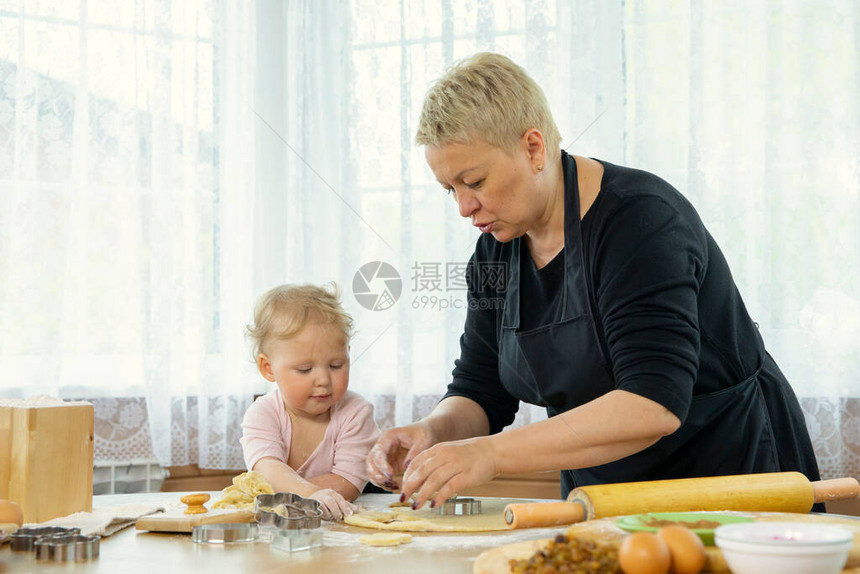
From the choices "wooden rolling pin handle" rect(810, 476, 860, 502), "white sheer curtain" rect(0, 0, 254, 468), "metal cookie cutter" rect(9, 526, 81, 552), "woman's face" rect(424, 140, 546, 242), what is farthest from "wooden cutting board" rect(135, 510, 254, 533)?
"white sheer curtain" rect(0, 0, 254, 468)

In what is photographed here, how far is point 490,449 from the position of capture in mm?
1277

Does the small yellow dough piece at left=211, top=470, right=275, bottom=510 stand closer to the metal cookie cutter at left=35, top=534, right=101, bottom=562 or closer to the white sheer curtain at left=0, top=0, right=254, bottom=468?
the metal cookie cutter at left=35, top=534, right=101, bottom=562

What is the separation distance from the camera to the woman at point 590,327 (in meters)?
1.27

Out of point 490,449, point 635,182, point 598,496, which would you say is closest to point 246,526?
point 490,449

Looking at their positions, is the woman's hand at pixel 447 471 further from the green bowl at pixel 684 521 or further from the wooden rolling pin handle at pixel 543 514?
the green bowl at pixel 684 521

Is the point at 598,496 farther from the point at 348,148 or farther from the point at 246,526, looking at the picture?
the point at 348,148

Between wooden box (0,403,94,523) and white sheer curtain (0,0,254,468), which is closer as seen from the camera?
wooden box (0,403,94,523)

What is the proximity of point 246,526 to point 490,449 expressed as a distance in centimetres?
38

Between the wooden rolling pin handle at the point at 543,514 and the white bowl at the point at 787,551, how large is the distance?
13.2 inches

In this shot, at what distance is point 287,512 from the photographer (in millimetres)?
1213

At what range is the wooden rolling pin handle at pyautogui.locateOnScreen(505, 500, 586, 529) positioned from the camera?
1121 mm

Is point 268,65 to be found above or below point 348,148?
above

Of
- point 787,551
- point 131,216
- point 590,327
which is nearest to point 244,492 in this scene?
point 590,327

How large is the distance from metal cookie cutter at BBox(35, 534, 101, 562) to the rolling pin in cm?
55
